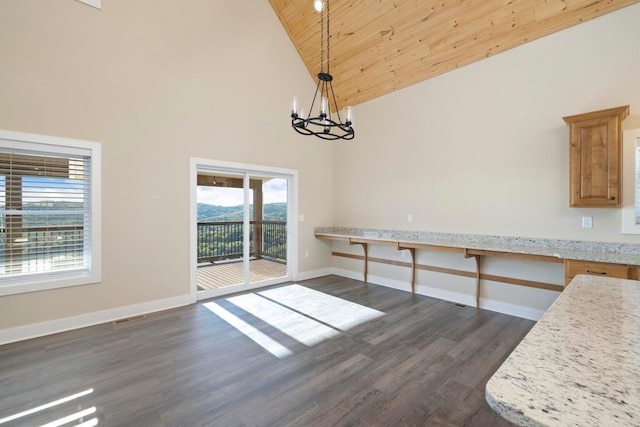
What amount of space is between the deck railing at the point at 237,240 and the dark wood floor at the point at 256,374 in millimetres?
1365

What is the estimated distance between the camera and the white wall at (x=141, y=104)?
316 cm

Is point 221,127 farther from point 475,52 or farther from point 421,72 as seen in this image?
point 475,52

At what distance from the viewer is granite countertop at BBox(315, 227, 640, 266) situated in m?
3.01

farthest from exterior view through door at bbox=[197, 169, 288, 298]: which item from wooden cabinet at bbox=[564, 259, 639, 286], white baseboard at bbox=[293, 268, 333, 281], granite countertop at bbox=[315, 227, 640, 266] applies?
wooden cabinet at bbox=[564, 259, 639, 286]

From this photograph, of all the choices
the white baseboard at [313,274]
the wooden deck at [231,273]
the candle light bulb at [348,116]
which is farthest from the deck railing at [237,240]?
the candle light bulb at [348,116]

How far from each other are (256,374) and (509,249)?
311cm

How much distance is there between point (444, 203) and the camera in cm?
455

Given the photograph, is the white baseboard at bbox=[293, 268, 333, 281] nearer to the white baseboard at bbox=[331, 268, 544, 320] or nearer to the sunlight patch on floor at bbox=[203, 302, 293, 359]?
the white baseboard at bbox=[331, 268, 544, 320]

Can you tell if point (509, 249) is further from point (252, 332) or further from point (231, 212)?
point (231, 212)

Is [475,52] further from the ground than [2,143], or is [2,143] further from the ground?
[475,52]

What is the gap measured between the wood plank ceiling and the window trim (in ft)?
12.5

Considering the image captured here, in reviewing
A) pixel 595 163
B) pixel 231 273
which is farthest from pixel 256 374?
pixel 595 163

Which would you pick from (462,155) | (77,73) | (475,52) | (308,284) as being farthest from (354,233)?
(77,73)

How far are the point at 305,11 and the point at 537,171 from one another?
4219 millimetres
